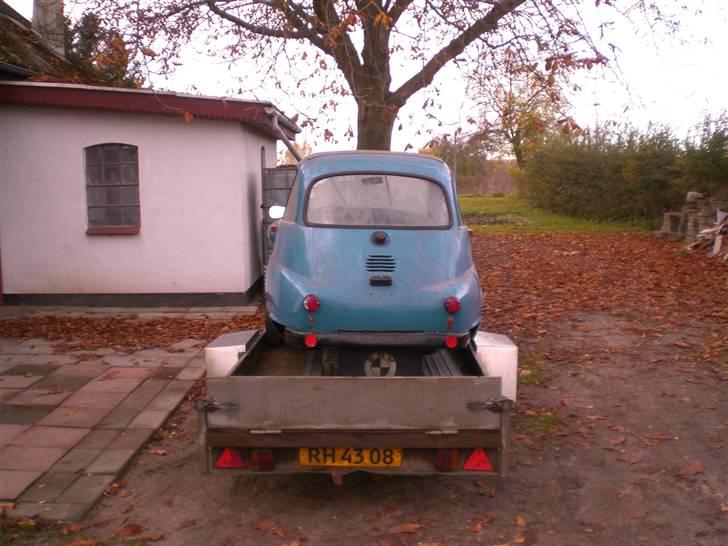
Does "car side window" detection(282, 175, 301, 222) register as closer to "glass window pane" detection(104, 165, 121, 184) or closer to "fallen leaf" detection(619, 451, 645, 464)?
"fallen leaf" detection(619, 451, 645, 464)

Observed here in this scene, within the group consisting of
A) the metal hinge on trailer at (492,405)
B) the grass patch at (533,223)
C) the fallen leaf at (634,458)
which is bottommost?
the fallen leaf at (634,458)

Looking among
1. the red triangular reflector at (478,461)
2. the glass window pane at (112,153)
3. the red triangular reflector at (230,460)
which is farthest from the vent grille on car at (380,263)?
the glass window pane at (112,153)

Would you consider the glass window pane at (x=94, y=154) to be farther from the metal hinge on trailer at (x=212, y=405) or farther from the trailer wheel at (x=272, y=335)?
the metal hinge on trailer at (x=212, y=405)

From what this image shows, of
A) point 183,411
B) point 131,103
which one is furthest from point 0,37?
point 183,411

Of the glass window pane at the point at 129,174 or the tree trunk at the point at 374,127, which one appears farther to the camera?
the tree trunk at the point at 374,127

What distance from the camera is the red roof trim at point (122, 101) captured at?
36.7 ft

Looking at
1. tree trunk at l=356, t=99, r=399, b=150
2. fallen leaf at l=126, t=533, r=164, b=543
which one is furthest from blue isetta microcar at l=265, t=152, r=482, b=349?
tree trunk at l=356, t=99, r=399, b=150

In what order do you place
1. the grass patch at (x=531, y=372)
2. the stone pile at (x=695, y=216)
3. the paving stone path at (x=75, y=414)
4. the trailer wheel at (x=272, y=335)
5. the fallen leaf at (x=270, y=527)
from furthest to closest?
the stone pile at (x=695, y=216) → the grass patch at (x=531, y=372) → the trailer wheel at (x=272, y=335) → the paving stone path at (x=75, y=414) → the fallen leaf at (x=270, y=527)

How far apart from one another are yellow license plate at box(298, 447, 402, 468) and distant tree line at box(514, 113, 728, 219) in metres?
17.2

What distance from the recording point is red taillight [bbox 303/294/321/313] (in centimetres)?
551

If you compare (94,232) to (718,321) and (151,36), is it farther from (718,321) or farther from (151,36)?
(718,321)

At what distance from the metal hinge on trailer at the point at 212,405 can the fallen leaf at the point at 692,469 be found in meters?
3.29

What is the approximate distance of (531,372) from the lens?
8125 millimetres

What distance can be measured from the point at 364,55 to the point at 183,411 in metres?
8.43
